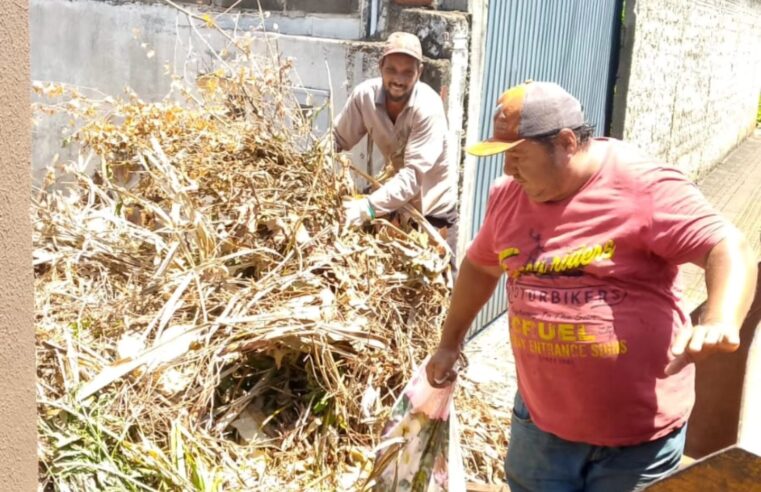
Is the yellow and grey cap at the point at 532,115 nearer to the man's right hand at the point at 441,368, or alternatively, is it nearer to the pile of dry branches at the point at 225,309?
the man's right hand at the point at 441,368

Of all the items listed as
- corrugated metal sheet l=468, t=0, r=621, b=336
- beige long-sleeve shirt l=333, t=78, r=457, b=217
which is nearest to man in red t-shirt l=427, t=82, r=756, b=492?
beige long-sleeve shirt l=333, t=78, r=457, b=217

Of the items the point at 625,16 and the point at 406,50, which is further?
the point at 625,16

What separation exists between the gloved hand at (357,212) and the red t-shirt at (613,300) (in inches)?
65.0

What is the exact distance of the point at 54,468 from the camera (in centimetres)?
330

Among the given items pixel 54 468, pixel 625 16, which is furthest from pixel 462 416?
pixel 625 16

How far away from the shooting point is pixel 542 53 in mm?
7203

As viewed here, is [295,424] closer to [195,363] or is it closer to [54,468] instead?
[195,363]

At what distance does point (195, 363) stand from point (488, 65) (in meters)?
3.30

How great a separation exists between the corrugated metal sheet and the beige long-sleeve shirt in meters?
1.27

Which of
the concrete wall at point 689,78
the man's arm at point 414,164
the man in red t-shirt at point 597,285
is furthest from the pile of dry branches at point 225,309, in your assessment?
the concrete wall at point 689,78

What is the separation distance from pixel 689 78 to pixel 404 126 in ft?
28.6

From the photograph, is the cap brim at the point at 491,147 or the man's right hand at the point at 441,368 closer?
the cap brim at the point at 491,147

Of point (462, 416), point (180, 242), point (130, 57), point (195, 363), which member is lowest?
point (462, 416)

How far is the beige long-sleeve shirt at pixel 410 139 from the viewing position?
15.7 feet
